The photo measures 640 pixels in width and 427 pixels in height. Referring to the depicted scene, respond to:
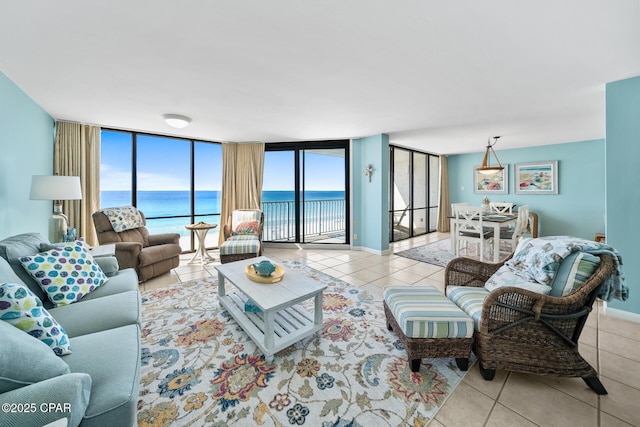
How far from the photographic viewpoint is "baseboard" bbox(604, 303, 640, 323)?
2.27m

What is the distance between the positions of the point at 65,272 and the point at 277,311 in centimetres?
158

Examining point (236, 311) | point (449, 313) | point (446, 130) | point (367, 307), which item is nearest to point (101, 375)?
point (236, 311)

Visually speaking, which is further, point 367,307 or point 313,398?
point 367,307

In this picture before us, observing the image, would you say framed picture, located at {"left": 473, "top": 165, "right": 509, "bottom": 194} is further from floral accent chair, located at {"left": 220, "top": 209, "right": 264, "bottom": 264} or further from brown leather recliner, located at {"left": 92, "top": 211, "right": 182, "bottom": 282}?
brown leather recliner, located at {"left": 92, "top": 211, "right": 182, "bottom": 282}

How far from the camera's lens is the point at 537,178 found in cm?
589

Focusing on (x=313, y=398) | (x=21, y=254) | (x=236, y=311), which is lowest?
(x=313, y=398)

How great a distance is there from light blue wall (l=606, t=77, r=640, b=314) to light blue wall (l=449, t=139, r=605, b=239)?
3.34 metres

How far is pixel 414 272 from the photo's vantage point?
369 centimetres

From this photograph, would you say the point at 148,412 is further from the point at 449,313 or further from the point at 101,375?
the point at 449,313

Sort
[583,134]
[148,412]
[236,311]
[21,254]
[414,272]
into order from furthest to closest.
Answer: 1. [583,134]
2. [414,272]
3. [236,311]
4. [21,254]
5. [148,412]

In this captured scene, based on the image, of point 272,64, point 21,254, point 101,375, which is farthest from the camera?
point 272,64

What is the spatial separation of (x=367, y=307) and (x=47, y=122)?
4806 mm

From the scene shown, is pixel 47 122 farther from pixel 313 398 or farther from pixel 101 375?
pixel 313 398

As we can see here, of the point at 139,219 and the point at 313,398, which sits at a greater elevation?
the point at 139,219
